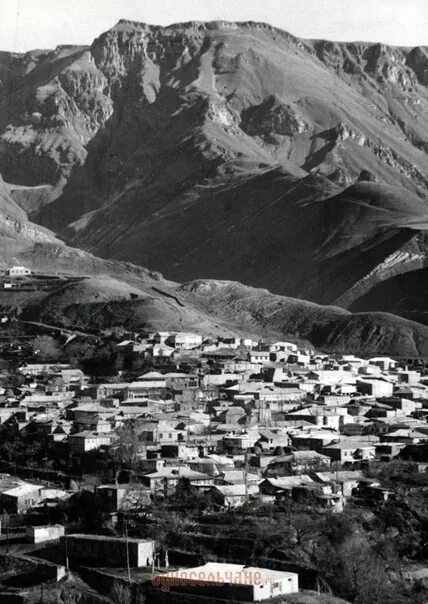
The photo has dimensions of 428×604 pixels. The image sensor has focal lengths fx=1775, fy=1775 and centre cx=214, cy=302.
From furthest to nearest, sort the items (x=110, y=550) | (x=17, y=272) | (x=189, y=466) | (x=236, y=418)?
(x=17, y=272) → (x=236, y=418) → (x=189, y=466) → (x=110, y=550)

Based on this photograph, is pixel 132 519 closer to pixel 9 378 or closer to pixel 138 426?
pixel 138 426

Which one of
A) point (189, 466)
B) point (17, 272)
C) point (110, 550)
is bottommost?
point (110, 550)

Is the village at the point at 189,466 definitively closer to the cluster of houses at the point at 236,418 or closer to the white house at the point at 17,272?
the cluster of houses at the point at 236,418

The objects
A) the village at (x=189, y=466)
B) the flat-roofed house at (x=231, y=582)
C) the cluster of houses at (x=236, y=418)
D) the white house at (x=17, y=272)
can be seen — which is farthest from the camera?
the white house at (x=17, y=272)

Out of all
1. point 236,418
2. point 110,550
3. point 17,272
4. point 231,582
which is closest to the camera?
point 231,582

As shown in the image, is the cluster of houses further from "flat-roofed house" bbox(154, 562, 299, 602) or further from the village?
"flat-roofed house" bbox(154, 562, 299, 602)

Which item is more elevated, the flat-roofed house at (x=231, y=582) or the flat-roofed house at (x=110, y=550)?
the flat-roofed house at (x=110, y=550)

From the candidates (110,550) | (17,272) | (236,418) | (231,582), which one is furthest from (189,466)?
(17,272)

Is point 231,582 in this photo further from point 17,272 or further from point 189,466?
point 17,272

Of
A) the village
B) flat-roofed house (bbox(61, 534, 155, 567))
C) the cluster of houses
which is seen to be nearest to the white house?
the cluster of houses

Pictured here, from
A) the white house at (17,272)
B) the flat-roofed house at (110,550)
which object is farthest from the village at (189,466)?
the white house at (17,272)
